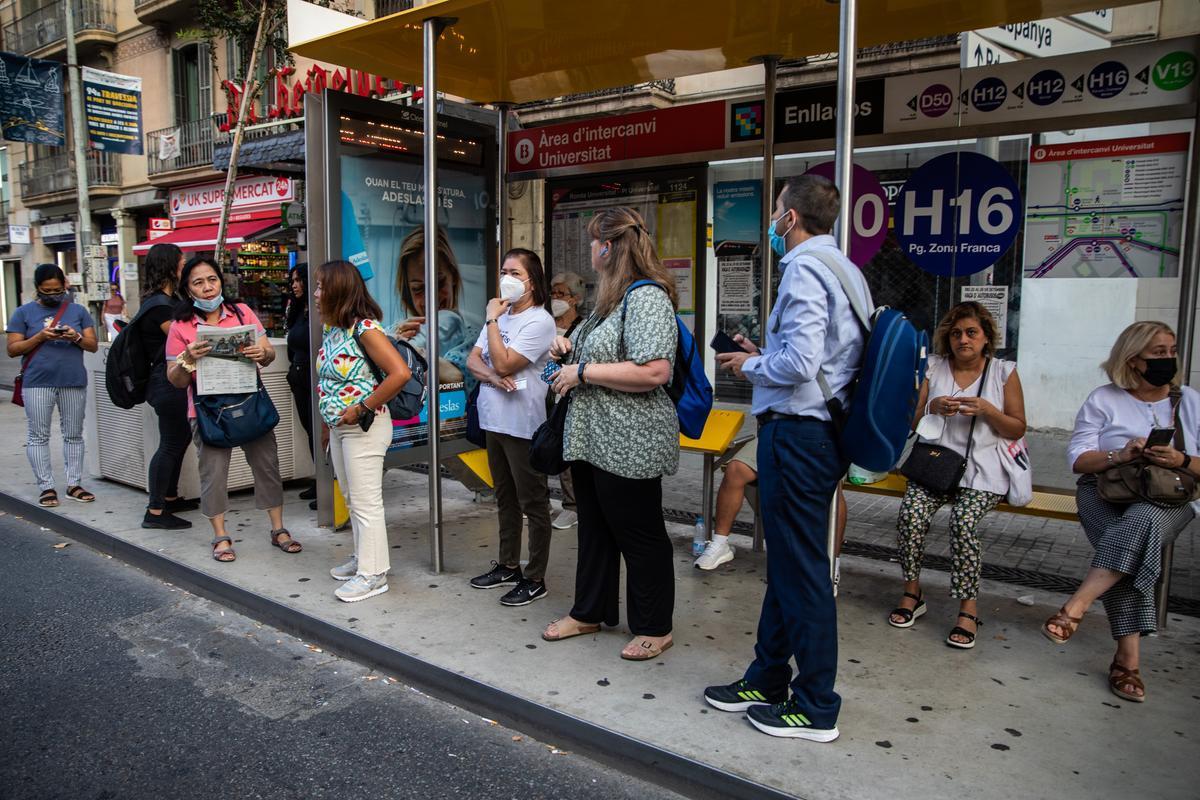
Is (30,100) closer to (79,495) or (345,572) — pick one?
(79,495)

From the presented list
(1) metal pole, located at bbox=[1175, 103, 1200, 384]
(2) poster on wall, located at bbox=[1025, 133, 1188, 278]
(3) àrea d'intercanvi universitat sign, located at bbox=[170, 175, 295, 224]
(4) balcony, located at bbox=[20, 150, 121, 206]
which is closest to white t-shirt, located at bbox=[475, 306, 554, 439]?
(2) poster on wall, located at bbox=[1025, 133, 1188, 278]

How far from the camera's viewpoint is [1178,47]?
4332 mm

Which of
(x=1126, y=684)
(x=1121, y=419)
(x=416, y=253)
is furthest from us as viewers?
(x=416, y=253)

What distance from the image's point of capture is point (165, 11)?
69.4ft

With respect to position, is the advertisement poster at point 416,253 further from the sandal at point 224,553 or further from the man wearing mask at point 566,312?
the sandal at point 224,553

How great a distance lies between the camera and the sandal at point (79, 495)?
264 inches

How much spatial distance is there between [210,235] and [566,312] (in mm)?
16526

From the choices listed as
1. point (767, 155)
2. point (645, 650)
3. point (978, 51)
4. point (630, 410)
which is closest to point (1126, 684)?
point (645, 650)

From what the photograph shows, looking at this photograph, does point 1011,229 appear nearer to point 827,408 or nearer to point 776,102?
point 776,102

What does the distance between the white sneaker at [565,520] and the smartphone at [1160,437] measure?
3559mm

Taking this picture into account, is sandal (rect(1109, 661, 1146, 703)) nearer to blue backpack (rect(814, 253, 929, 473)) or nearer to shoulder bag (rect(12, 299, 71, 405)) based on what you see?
blue backpack (rect(814, 253, 929, 473))

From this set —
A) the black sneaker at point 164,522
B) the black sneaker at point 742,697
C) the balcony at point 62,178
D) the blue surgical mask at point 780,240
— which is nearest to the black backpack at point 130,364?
the black sneaker at point 164,522

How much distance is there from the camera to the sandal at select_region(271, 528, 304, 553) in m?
5.45

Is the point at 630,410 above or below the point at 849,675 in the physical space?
above
